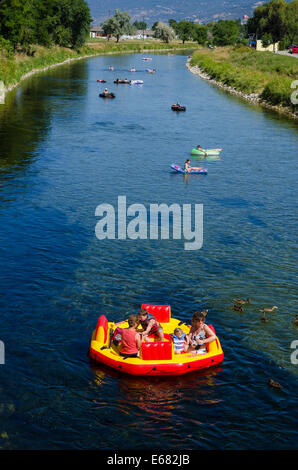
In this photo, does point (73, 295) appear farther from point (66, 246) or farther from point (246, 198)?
point (246, 198)

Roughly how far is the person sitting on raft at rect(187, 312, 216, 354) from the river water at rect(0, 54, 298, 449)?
0.85 meters

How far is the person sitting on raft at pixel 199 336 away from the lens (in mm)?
17812

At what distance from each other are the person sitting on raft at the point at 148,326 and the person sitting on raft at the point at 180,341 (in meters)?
0.47

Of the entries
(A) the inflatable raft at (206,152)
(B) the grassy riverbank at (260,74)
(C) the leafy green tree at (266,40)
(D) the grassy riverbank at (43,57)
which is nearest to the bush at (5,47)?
(D) the grassy riverbank at (43,57)

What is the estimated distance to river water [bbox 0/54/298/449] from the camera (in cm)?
1545

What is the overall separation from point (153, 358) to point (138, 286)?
20.3 ft

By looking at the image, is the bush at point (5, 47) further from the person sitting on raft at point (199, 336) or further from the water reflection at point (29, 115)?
the person sitting on raft at point (199, 336)

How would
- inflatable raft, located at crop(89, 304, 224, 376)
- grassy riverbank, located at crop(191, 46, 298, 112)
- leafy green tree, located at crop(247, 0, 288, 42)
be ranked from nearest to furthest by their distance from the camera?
inflatable raft, located at crop(89, 304, 224, 376) < grassy riverbank, located at crop(191, 46, 298, 112) < leafy green tree, located at crop(247, 0, 288, 42)

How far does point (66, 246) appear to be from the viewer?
2714 cm

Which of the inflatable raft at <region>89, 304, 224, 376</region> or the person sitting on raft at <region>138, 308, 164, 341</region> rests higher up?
the person sitting on raft at <region>138, 308, 164, 341</region>

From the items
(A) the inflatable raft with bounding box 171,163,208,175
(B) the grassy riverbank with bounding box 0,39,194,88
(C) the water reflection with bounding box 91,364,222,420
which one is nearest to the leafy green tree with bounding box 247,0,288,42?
(B) the grassy riverbank with bounding box 0,39,194,88

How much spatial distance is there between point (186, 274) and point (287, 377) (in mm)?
8012

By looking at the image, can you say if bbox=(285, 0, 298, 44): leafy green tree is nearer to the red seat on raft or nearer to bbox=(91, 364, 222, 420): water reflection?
the red seat on raft

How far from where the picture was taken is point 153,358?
56.9 feet
